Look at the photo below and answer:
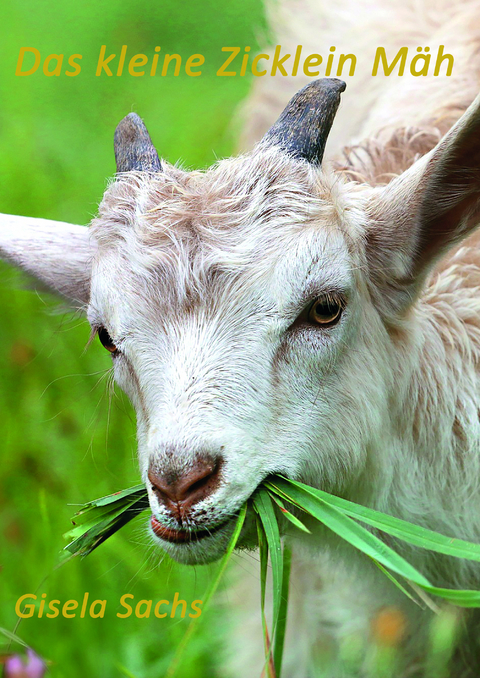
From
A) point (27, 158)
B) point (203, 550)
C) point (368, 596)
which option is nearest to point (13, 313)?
point (27, 158)

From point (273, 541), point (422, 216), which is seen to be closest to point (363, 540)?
point (273, 541)

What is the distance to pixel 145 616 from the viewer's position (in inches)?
177

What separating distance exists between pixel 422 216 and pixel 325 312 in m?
0.48

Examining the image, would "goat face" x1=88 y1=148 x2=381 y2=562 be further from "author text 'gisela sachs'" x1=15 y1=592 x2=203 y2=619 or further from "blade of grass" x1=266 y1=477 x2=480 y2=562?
"author text 'gisela sachs'" x1=15 y1=592 x2=203 y2=619

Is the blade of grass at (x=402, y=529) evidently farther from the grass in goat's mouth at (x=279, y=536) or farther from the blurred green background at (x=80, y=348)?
the blurred green background at (x=80, y=348)

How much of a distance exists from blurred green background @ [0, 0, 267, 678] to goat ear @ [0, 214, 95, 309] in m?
0.24

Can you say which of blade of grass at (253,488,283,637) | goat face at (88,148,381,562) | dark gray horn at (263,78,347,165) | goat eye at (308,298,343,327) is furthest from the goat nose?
dark gray horn at (263,78,347,165)

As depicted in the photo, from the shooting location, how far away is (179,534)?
238cm

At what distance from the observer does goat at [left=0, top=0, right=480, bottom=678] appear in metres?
2.46

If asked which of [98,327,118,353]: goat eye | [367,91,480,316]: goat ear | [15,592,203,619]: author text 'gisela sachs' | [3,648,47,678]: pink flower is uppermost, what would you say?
[367,91,480,316]: goat ear

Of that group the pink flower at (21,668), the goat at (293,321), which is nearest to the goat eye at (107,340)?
the goat at (293,321)

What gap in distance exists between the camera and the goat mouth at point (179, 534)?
238cm

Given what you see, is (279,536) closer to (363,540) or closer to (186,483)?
(363,540)

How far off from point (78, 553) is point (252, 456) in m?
0.77
